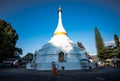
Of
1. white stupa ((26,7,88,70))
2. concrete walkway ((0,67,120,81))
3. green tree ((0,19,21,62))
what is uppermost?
green tree ((0,19,21,62))

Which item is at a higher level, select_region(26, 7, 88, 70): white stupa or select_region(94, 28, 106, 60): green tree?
select_region(94, 28, 106, 60): green tree

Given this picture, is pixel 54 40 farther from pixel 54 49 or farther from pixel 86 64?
pixel 86 64

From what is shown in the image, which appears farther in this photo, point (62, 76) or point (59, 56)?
point (59, 56)

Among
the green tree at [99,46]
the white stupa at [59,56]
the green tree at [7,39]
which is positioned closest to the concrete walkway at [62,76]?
the white stupa at [59,56]

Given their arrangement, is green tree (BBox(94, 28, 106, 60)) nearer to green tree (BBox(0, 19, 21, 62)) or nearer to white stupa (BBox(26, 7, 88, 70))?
white stupa (BBox(26, 7, 88, 70))

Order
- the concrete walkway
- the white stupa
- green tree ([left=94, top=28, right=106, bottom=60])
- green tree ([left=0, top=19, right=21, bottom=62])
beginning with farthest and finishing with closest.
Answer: green tree ([left=94, top=28, right=106, bottom=60]) → green tree ([left=0, top=19, right=21, bottom=62]) → the white stupa → the concrete walkway

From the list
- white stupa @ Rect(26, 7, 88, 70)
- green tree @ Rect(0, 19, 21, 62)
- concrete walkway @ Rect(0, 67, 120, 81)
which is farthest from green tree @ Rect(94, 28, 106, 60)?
concrete walkway @ Rect(0, 67, 120, 81)

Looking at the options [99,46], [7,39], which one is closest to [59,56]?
[7,39]

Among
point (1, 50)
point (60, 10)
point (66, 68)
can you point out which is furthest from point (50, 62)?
point (60, 10)

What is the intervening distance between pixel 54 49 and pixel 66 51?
2.26 m

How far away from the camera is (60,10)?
35562 mm

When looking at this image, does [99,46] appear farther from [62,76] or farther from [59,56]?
[62,76]

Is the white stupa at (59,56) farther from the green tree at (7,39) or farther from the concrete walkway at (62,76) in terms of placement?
the concrete walkway at (62,76)

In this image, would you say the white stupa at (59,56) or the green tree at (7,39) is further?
the green tree at (7,39)
